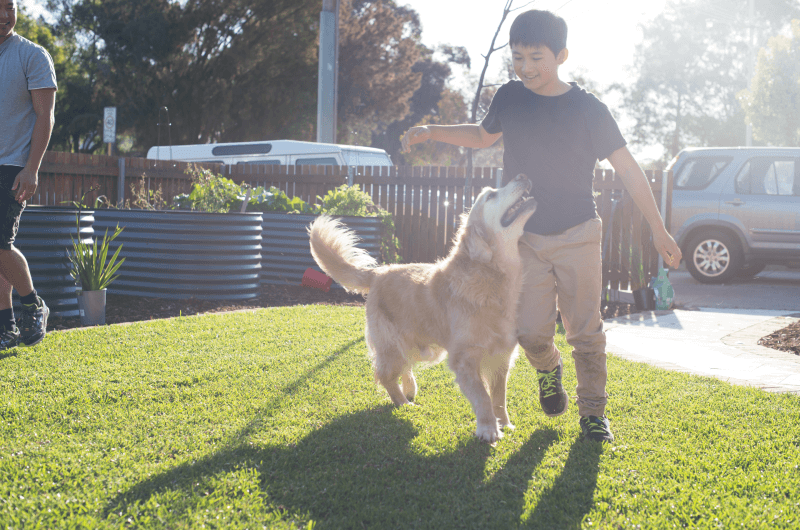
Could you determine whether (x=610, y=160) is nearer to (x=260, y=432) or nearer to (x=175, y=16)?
(x=260, y=432)

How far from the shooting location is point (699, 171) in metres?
10.4

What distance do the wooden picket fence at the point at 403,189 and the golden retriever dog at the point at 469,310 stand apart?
5706mm

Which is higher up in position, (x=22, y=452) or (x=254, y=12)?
(x=254, y=12)

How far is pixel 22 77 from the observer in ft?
14.0

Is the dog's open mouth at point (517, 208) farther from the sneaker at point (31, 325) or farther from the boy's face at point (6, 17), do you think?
the boy's face at point (6, 17)

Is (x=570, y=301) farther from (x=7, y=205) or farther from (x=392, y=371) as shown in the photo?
(x=7, y=205)

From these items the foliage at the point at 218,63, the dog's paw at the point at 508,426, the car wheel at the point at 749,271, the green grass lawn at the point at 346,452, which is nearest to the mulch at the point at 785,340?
the green grass lawn at the point at 346,452

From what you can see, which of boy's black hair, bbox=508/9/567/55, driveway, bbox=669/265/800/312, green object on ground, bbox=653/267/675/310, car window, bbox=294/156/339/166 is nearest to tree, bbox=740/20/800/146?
driveway, bbox=669/265/800/312

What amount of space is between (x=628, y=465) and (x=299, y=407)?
5.89 ft

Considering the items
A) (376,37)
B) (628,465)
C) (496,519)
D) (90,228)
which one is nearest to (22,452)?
(496,519)

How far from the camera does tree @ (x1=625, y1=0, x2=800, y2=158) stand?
3566 centimetres

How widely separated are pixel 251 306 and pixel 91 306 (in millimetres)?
1815

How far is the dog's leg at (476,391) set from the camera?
3104 mm

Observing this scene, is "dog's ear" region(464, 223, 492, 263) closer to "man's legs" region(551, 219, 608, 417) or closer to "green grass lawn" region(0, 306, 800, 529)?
"man's legs" region(551, 219, 608, 417)
